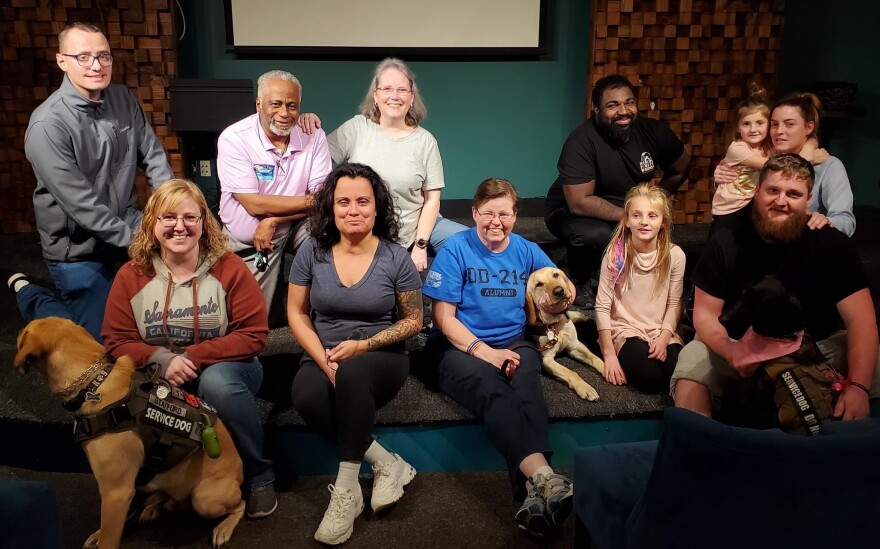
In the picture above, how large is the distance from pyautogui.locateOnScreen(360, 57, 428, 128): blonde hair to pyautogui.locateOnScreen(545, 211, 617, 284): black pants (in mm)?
952

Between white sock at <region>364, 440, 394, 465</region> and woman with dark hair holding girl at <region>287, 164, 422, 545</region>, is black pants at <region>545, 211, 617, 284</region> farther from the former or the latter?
white sock at <region>364, 440, 394, 465</region>

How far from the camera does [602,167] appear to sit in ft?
12.0

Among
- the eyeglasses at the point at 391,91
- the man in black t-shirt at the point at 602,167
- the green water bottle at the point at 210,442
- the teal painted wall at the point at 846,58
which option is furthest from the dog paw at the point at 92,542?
the teal painted wall at the point at 846,58

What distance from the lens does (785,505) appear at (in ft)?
4.78

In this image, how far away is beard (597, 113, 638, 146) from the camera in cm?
364

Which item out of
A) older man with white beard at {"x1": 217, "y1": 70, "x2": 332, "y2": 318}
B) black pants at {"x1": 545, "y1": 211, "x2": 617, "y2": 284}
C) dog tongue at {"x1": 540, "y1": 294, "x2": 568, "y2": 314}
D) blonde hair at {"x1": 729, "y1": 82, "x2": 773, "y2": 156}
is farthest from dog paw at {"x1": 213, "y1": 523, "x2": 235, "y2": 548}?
blonde hair at {"x1": 729, "y1": 82, "x2": 773, "y2": 156}

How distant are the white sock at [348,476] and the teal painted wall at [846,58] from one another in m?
4.75

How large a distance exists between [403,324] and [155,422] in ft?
2.80

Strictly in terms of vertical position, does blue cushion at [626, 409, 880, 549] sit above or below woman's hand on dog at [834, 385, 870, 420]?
above

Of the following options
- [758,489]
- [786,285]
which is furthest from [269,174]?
[758,489]

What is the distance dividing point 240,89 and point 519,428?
295 centimetres

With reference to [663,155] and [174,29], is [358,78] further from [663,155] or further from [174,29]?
[663,155]

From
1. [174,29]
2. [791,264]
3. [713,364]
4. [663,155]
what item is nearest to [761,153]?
[663,155]

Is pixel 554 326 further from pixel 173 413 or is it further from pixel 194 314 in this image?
pixel 173 413
